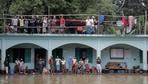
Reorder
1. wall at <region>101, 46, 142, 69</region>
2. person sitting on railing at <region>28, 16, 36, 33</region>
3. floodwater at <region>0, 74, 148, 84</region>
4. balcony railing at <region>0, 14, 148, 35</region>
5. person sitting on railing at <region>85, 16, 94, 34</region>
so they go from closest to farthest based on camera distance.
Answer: floodwater at <region>0, 74, 148, 84</region> < person sitting on railing at <region>28, 16, 36, 33</region> < balcony railing at <region>0, 14, 148, 35</region> < person sitting on railing at <region>85, 16, 94, 34</region> < wall at <region>101, 46, 142, 69</region>

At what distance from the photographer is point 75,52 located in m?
39.6

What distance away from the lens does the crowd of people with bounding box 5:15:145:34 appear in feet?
121

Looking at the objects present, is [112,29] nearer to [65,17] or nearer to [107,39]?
[107,39]

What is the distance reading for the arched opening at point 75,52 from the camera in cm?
3944

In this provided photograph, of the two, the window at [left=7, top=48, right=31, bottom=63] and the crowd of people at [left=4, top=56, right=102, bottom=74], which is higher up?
the window at [left=7, top=48, right=31, bottom=63]

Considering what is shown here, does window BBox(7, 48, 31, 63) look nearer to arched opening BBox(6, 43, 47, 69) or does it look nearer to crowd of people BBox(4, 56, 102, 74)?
arched opening BBox(6, 43, 47, 69)

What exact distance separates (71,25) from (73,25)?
0.15 m

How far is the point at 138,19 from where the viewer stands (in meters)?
38.1

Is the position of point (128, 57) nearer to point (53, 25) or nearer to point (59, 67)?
point (59, 67)

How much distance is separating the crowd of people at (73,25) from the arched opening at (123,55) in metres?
2.12

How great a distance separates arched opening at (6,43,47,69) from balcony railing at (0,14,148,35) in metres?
1.99

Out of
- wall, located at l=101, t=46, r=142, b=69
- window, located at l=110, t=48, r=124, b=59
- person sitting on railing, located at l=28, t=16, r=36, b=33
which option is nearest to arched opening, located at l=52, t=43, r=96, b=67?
wall, located at l=101, t=46, r=142, b=69

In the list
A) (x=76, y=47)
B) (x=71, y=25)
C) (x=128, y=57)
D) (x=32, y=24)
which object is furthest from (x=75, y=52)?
(x=32, y=24)

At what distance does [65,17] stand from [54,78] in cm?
865
